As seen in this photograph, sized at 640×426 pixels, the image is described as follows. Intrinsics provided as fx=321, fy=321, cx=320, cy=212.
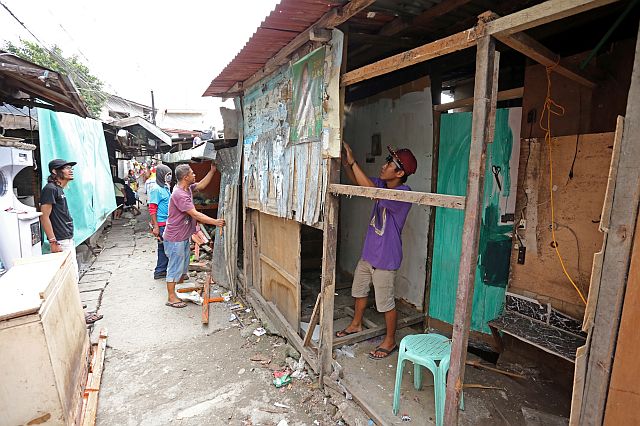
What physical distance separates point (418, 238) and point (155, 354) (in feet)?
12.6

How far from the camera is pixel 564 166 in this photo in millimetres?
3154

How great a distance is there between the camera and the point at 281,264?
14.7 ft

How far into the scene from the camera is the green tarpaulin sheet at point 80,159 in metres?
6.11

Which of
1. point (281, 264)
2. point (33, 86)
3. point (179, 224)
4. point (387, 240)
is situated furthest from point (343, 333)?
point (33, 86)

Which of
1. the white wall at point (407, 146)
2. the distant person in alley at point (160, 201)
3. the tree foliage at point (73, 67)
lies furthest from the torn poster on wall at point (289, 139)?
the tree foliage at point (73, 67)

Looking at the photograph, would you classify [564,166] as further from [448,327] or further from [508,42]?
[448,327]

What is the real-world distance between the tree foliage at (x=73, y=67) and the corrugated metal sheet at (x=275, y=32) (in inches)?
595

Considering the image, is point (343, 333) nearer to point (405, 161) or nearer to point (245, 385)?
point (245, 385)

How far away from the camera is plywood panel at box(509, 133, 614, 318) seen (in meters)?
2.94

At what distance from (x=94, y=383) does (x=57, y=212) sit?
9.45 ft

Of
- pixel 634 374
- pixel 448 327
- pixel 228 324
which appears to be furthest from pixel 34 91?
pixel 634 374

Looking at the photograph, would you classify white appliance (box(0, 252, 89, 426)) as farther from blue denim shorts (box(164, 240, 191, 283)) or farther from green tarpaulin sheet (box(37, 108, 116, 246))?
green tarpaulin sheet (box(37, 108, 116, 246))

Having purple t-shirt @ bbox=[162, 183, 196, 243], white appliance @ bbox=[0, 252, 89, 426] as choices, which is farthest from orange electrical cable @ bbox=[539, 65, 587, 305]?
purple t-shirt @ bbox=[162, 183, 196, 243]

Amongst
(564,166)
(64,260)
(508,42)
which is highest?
(508,42)
